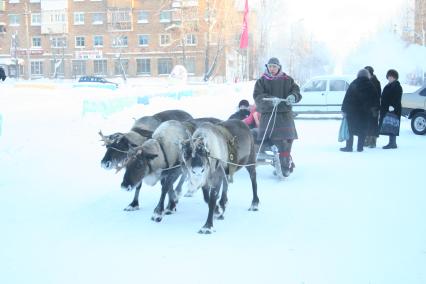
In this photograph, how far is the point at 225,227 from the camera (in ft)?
20.6

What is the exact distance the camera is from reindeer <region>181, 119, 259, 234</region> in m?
5.90

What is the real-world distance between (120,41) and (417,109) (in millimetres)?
55525

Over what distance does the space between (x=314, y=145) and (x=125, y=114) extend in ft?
22.3

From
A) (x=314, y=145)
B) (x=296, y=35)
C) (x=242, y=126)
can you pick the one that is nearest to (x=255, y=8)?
(x=296, y=35)

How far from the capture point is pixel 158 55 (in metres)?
67.2

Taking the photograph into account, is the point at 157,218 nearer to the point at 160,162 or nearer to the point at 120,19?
the point at 160,162

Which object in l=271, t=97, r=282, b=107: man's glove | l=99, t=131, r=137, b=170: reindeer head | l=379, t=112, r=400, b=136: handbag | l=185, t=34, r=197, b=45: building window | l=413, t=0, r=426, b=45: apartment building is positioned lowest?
l=379, t=112, r=400, b=136: handbag

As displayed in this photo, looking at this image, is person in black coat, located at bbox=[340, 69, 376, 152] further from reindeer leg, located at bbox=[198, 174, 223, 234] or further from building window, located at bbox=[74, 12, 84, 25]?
building window, located at bbox=[74, 12, 84, 25]

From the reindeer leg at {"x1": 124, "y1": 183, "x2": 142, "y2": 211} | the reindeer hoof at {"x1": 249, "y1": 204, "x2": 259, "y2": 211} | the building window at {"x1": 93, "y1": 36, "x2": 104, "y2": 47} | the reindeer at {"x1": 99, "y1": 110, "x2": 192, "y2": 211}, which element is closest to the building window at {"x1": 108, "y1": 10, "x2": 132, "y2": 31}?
the building window at {"x1": 93, "y1": 36, "x2": 104, "y2": 47}

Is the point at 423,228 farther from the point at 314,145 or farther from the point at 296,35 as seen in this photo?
the point at 296,35

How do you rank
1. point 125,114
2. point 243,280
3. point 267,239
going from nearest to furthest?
point 243,280 → point 267,239 → point 125,114

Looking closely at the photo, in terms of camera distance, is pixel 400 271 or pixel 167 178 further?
pixel 167 178

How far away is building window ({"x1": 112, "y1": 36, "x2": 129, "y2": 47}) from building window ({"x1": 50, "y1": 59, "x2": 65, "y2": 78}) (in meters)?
6.75

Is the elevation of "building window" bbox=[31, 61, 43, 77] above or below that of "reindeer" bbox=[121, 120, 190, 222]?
above
